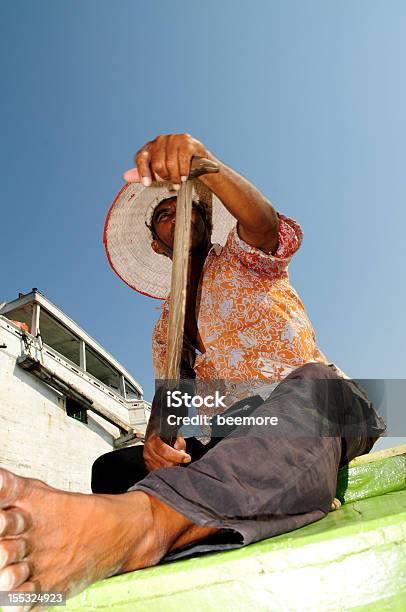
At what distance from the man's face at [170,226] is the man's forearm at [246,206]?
0.37 m

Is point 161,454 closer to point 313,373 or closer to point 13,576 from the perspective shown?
point 313,373

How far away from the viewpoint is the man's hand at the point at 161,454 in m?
1.62

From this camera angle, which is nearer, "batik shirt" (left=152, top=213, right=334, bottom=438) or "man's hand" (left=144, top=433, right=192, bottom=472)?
"man's hand" (left=144, top=433, right=192, bottom=472)

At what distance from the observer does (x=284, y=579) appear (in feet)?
2.39

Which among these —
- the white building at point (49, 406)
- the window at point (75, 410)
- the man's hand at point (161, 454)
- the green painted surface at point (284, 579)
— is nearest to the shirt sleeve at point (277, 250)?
the man's hand at point (161, 454)

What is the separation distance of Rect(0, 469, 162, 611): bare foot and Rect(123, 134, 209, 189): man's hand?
3.90ft

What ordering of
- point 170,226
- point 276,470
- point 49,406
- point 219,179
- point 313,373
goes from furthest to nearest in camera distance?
point 49,406 → point 170,226 → point 219,179 → point 313,373 → point 276,470

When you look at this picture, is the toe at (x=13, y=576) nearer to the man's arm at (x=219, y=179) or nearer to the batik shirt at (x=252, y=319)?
the batik shirt at (x=252, y=319)

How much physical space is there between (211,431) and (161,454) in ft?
1.05

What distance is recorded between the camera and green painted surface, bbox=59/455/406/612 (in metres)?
0.72

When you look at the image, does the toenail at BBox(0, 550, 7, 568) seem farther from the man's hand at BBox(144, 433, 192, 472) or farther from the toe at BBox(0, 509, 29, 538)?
the man's hand at BBox(144, 433, 192, 472)
